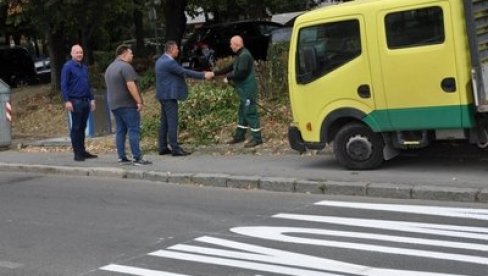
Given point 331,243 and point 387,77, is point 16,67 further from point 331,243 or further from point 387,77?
point 331,243

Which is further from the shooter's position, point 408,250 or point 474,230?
point 474,230

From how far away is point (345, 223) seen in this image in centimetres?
730

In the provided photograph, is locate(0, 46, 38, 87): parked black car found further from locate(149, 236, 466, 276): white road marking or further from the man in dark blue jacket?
locate(149, 236, 466, 276): white road marking

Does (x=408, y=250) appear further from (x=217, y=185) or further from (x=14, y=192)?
(x=14, y=192)

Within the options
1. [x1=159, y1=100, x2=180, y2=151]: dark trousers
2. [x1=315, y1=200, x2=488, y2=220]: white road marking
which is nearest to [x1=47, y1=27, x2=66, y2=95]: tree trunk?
[x1=159, y1=100, x2=180, y2=151]: dark trousers

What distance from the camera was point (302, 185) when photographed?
9047mm

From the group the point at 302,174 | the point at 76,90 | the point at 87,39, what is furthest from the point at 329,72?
the point at 87,39

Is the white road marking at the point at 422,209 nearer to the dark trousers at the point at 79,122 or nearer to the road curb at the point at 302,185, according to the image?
the road curb at the point at 302,185

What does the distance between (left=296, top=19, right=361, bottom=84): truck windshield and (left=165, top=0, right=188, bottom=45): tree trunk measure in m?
10.9

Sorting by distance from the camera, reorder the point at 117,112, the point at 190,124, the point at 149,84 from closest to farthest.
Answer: the point at 117,112
the point at 190,124
the point at 149,84

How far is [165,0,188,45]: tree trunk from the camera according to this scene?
1997 centimetres

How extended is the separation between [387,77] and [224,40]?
47.0 ft

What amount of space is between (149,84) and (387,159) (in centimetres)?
933

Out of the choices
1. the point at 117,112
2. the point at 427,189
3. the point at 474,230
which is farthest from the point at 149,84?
the point at 474,230
